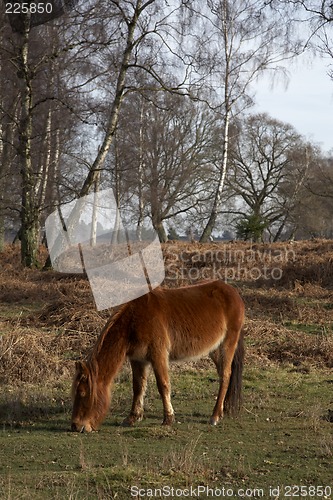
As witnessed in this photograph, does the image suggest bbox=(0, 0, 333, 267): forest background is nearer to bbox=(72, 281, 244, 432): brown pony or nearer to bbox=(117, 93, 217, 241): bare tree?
bbox=(117, 93, 217, 241): bare tree

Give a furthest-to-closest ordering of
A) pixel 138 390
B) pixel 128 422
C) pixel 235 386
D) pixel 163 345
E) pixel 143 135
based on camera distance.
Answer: pixel 143 135
pixel 235 386
pixel 138 390
pixel 128 422
pixel 163 345

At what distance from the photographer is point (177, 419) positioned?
730cm

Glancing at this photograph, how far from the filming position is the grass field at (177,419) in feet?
16.6

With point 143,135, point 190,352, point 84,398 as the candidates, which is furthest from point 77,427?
point 143,135

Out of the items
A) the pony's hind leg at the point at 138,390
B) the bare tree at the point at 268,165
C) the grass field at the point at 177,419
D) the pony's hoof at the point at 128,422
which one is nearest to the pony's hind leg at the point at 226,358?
the grass field at the point at 177,419

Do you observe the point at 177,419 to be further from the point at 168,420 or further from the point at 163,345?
the point at 163,345

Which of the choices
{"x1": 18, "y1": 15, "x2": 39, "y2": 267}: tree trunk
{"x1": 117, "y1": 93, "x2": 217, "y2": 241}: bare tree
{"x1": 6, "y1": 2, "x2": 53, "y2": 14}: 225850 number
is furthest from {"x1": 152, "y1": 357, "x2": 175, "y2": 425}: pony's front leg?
{"x1": 117, "y1": 93, "x2": 217, "y2": 241}: bare tree

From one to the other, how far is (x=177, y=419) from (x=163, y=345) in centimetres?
95

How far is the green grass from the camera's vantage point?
5.06m

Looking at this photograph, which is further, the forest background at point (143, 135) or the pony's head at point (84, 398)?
the forest background at point (143, 135)

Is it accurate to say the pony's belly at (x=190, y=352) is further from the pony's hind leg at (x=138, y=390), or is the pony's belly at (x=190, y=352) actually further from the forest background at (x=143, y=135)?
the forest background at (x=143, y=135)

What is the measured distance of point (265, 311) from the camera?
13.8 m

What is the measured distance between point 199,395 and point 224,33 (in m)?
20.1

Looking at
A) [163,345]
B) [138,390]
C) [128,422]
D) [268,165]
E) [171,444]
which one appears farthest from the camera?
[268,165]
